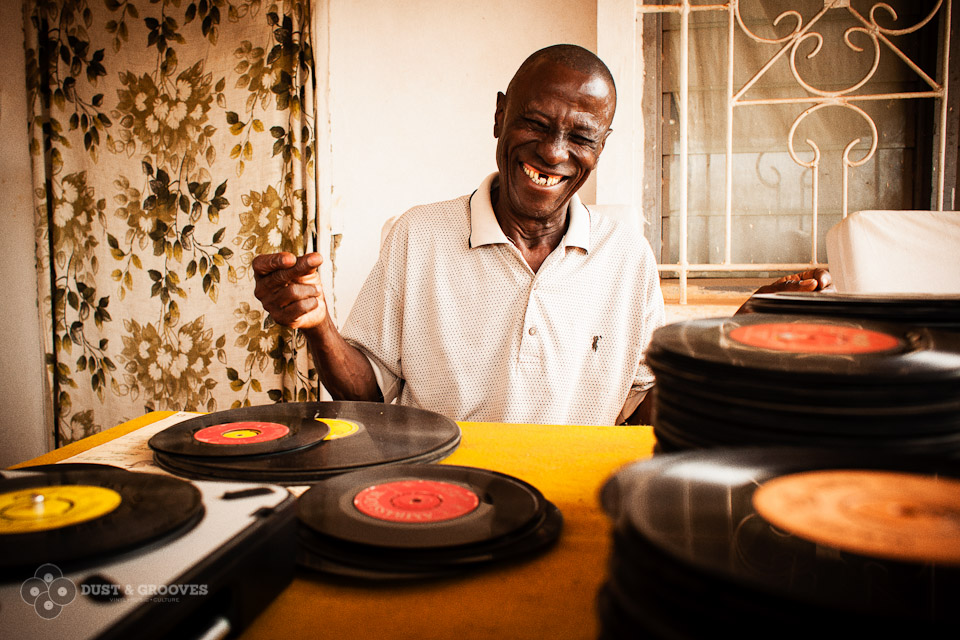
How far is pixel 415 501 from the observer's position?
Result: 57cm

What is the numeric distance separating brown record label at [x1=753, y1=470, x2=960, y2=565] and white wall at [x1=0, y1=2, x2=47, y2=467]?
343 cm

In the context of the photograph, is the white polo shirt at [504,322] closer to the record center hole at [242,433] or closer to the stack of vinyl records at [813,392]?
the record center hole at [242,433]

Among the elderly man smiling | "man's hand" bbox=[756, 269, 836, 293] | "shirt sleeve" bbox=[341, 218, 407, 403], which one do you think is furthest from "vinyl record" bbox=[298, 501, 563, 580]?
"shirt sleeve" bbox=[341, 218, 407, 403]

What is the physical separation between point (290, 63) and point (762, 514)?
9.00 feet

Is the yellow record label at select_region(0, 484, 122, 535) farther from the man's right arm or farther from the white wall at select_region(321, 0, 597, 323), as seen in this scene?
the white wall at select_region(321, 0, 597, 323)

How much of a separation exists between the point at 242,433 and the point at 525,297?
867 millimetres

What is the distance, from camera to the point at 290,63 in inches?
105

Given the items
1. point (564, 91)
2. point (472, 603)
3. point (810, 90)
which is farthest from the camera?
point (810, 90)

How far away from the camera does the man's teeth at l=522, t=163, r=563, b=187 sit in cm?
159

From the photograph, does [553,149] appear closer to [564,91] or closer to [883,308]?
[564,91]

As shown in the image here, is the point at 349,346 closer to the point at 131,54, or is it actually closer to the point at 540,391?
the point at 540,391

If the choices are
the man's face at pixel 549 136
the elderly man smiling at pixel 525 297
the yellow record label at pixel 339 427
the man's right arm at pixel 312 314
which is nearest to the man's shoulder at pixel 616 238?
the elderly man smiling at pixel 525 297

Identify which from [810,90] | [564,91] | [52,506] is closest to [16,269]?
[564,91]

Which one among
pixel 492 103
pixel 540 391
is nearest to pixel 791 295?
pixel 540 391
